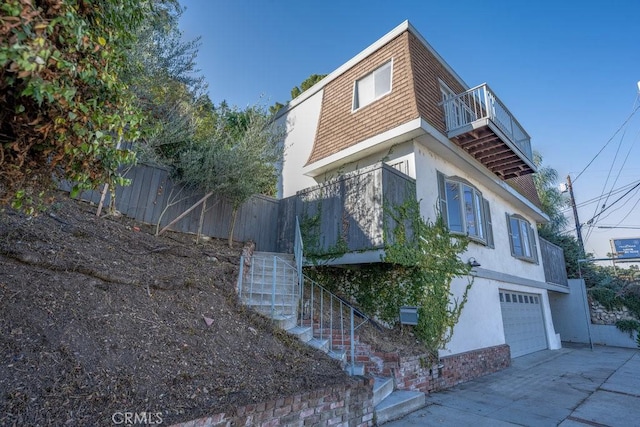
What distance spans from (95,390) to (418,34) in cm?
975

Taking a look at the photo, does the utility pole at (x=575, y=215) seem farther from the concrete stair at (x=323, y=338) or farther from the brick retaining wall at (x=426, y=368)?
the concrete stair at (x=323, y=338)

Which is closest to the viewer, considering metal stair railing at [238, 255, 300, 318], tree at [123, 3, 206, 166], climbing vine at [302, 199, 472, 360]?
metal stair railing at [238, 255, 300, 318]

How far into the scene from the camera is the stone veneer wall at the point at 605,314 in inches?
Answer: 540

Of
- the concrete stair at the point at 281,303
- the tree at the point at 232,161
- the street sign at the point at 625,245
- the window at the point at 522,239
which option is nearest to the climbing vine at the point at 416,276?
the concrete stair at the point at 281,303

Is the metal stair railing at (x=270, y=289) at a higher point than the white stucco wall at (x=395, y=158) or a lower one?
lower

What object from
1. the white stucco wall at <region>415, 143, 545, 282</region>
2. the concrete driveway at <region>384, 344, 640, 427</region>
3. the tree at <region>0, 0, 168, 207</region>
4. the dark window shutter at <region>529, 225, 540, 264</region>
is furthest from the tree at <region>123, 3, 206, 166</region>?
the dark window shutter at <region>529, 225, 540, 264</region>

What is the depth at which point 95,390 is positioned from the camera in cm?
265

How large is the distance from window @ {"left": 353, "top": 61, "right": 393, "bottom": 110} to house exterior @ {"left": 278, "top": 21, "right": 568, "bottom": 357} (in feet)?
0.10

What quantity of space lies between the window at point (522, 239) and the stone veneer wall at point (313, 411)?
8877mm

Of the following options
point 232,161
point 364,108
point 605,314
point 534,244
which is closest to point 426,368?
point 232,161

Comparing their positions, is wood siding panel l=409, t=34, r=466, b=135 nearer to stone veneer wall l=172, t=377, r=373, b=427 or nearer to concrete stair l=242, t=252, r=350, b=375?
concrete stair l=242, t=252, r=350, b=375

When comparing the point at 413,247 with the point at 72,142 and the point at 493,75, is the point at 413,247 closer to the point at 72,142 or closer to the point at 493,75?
the point at 72,142

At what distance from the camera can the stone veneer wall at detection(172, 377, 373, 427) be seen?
2959 mm

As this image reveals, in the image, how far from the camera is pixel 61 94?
1.80 meters
